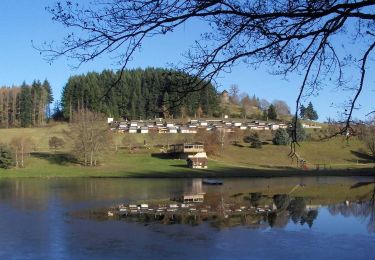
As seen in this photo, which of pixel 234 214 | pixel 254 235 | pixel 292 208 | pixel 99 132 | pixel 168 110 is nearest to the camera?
pixel 168 110

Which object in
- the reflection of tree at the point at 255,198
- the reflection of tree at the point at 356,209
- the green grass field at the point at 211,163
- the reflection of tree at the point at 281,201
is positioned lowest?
the reflection of tree at the point at 356,209

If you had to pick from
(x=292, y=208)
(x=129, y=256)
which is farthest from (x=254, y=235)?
(x=292, y=208)

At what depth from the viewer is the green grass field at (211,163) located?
209 feet

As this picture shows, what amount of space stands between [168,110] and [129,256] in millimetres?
11644

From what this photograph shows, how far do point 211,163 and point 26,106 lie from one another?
68.0 metres

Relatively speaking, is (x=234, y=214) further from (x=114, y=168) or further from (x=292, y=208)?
(x=114, y=168)

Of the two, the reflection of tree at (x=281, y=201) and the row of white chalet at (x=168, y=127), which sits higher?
the row of white chalet at (x=168, y=127)

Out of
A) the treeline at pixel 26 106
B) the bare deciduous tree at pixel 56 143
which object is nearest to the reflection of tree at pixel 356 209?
the bare deciduous tree at pixel 56 143

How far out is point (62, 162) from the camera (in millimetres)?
70562

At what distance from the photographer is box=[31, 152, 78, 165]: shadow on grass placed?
7088cm

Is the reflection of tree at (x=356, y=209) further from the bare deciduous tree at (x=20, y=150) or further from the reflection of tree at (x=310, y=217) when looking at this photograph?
the bare deciduous tree at (x=20, y=150)

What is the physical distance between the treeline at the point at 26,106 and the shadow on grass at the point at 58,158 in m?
51.1

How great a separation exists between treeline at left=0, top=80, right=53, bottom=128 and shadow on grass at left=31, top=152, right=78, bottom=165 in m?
51.1

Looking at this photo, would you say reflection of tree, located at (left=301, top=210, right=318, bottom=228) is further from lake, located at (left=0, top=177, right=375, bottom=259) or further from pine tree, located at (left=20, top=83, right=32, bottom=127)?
pine tree, located at (left=20, top=83, right=32, bottom=127)
